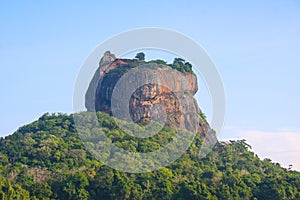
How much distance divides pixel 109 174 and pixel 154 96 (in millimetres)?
19600

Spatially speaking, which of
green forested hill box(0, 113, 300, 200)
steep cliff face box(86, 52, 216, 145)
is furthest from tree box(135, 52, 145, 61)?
green forested hill box(0, 113, 300, 200)

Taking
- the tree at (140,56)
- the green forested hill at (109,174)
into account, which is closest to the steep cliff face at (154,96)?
the green forested hill at (109,174)

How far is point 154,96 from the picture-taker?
198 ft

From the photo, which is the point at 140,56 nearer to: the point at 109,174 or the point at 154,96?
the point at 154,96

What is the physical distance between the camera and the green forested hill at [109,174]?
4025 cm

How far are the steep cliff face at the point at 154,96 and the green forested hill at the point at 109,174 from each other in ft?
6.20

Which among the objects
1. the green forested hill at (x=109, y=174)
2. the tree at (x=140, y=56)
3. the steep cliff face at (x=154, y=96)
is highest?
the tree at (x=140, y=56)

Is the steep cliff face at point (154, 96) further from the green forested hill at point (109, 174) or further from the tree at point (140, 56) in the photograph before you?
the tree at point (140, 56)

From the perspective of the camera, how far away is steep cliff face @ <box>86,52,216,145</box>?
6012cm

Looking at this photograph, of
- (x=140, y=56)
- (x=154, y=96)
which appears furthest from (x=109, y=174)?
(x=140, y=56)

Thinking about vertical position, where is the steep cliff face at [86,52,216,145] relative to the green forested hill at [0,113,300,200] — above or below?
above

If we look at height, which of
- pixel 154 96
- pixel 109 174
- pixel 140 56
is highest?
pixel 140 56

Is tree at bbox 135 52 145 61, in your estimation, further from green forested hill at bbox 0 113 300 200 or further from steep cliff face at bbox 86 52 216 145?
green forested hill at bbox 0 113 300 200

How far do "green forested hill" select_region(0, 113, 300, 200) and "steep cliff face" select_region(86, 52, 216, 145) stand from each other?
189cm
